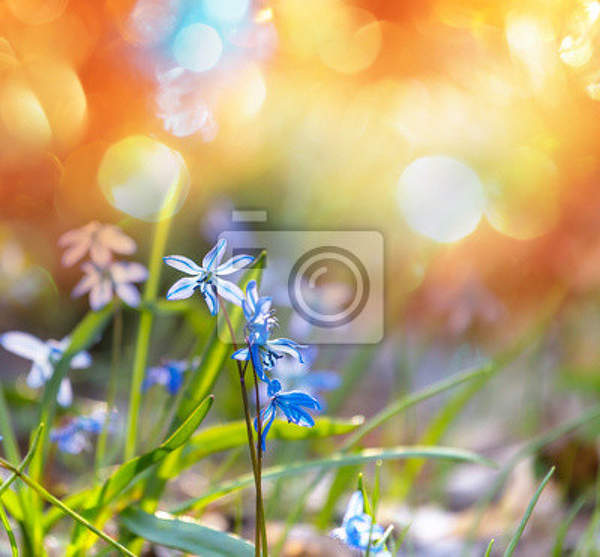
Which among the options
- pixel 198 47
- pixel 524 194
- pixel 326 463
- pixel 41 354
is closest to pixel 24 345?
pixel 41 354

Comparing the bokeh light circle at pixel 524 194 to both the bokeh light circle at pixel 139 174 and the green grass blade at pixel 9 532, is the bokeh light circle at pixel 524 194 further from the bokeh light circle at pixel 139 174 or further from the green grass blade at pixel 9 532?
the green grass blade at pixel 9 532

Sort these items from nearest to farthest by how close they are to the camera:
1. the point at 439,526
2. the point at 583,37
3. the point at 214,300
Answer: the point at 214,300, the point at 583,37, the point at 439,526

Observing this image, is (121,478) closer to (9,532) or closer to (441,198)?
(9,532)

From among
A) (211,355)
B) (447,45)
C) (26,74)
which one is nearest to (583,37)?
(447,45)

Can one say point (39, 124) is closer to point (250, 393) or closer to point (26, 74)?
point (26, 74)

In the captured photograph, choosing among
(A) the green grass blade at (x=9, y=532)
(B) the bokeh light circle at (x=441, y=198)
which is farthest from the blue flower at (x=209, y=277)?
(B) the bokeh light circle at (x=441, y=198)

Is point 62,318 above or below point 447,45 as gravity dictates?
below

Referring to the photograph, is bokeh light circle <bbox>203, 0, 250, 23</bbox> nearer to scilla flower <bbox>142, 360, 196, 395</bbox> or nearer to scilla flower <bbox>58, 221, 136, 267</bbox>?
scilla flower <bbox>58, 221, 136, 267</bbox>
